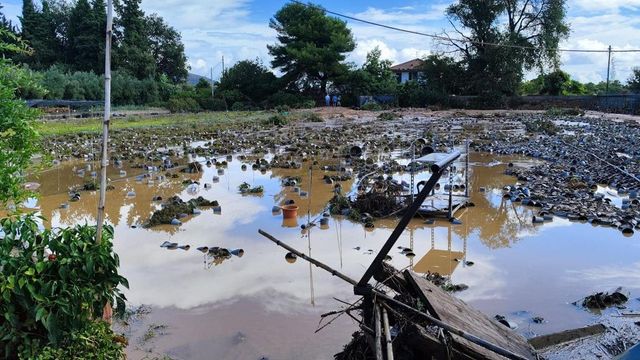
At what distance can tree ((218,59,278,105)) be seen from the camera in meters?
53.8

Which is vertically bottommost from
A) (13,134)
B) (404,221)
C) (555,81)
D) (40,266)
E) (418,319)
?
(418,319)

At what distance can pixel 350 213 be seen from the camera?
1021cm

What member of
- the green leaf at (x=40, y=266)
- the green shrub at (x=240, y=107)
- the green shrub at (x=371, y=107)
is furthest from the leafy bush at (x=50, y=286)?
the green shrub at (x=240, y=107)

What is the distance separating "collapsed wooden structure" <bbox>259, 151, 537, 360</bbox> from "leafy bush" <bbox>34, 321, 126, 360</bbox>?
5.76 ft

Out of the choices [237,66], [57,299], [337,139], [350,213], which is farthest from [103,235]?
[237,66]

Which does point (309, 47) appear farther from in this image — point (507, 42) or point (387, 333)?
point (387, 333)

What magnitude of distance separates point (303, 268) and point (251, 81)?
48.6m

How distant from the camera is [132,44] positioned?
54.7 m

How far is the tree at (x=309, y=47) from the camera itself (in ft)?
164

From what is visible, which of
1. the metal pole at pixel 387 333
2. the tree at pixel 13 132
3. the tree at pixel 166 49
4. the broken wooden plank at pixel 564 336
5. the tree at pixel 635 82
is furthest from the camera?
the tree at pixel 166 49

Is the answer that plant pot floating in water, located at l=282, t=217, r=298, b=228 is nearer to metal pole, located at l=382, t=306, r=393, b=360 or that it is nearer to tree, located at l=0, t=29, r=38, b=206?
tree, located at l=0, t=29, r=38, b=206

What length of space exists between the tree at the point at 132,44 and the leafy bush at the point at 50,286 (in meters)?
53.0

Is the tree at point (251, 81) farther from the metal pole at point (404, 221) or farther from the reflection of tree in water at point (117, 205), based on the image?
the metal pole at point (404, 221)

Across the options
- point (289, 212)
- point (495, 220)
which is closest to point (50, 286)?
point (289, 212)
